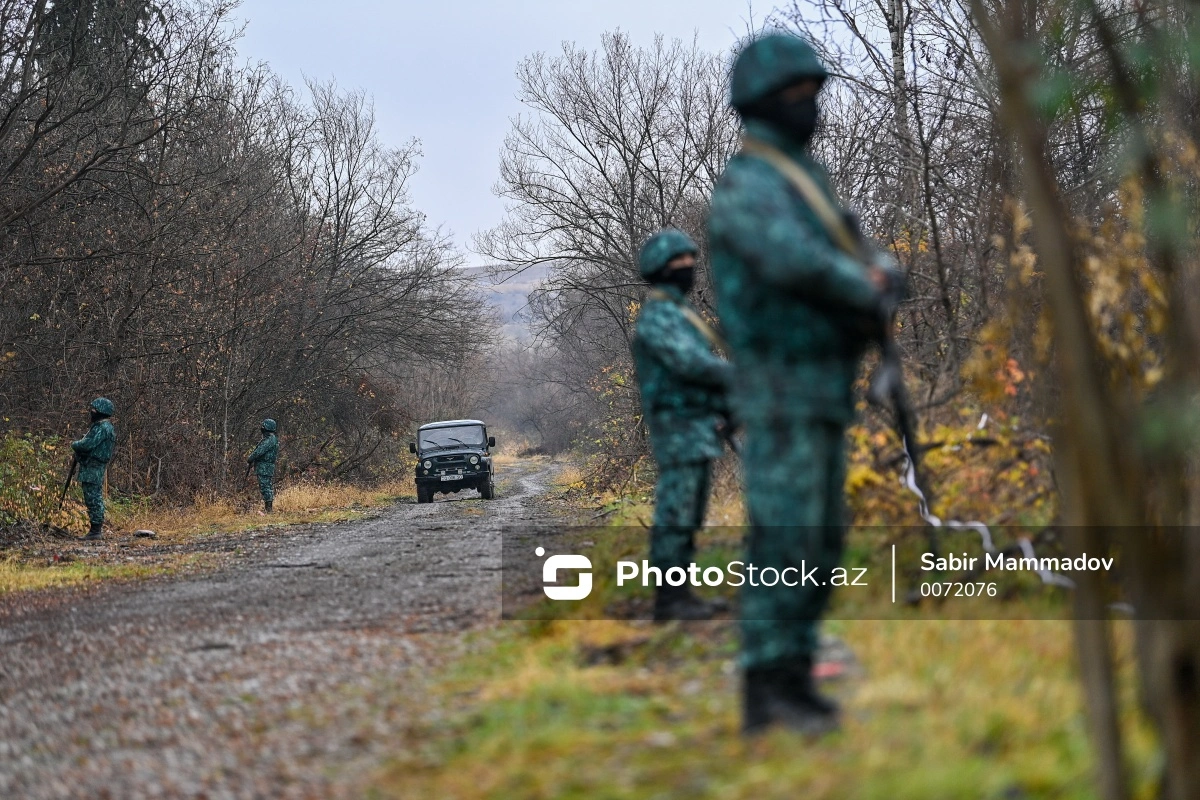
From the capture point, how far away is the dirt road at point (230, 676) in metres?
4.46

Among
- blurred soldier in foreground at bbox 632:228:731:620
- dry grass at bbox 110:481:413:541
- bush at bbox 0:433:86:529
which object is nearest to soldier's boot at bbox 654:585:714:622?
blurred soldier in foreground at bbox 632:228:731:620

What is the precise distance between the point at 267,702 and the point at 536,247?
2142cm

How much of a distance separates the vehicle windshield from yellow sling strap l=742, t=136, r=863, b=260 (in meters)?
25.6

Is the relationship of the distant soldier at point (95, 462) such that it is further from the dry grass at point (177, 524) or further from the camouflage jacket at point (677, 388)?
the camouflage jacket at point (677, 388)

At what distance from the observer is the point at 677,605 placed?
6301mm

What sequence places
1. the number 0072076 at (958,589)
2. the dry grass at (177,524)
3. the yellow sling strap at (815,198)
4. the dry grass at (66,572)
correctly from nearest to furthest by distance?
the yellow sling strap at (815,198)
the number 0072076 at (958,589)
the dry grass at (66,572)
the dry grass at (177,524)

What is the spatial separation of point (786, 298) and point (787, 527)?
71cm

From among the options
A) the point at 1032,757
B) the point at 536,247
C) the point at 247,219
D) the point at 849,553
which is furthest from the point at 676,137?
the point at 1032,757

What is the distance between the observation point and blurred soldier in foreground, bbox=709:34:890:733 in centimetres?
370

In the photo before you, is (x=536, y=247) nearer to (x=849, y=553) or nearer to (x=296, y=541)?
(x=296, y=541)

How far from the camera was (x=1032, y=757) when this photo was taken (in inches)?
133

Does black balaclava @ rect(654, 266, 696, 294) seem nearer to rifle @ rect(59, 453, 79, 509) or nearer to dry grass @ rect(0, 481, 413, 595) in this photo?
dry grass @ rect(0, 481, 413, 595)

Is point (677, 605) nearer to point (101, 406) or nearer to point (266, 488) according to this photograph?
point (101, 406)

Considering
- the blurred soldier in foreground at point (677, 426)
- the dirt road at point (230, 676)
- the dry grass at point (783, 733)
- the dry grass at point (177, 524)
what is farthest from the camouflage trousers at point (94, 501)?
the dry grass at point (783, 733)
